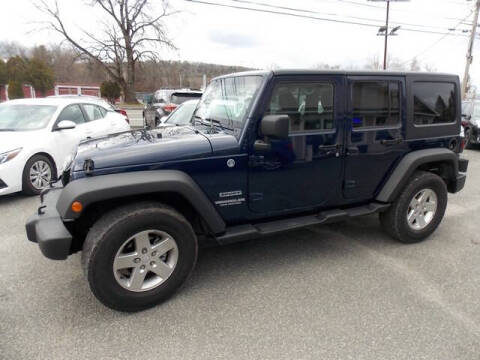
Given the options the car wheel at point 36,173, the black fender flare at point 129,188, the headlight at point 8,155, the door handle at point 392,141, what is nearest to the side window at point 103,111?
the car wheel at point 36,173

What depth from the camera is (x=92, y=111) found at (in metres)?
6.88

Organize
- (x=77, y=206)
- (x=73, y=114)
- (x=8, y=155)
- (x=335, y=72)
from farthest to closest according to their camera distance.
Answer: (x=73, y=114)
(x=8, y=155)
(x=335, y=72)
(x=77, y=206)

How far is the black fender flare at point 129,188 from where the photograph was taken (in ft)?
7.42

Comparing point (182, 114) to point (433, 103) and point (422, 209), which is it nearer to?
point (433, 103)

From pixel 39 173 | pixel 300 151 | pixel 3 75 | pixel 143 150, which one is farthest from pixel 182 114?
pixel 3 75

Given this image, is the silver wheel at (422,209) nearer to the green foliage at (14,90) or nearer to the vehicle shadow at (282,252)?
the vehicle shadow at (282,252)

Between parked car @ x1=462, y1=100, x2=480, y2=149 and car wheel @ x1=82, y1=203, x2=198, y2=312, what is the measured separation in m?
10.5

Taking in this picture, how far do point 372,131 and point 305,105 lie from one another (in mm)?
818

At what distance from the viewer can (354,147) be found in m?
3.22

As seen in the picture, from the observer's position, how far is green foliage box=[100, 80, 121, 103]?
4028 cm

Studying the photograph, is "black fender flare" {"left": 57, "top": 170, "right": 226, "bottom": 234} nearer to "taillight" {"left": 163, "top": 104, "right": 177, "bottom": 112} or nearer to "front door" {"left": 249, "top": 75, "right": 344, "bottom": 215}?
"front door" {"left": 249, "top": 75, "right": 344, "bottom": 215}

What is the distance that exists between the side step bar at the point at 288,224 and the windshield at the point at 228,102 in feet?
2.80

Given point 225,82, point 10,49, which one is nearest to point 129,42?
point 10,49

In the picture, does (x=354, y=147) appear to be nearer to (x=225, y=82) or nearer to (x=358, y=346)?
(x=225, y=82)
